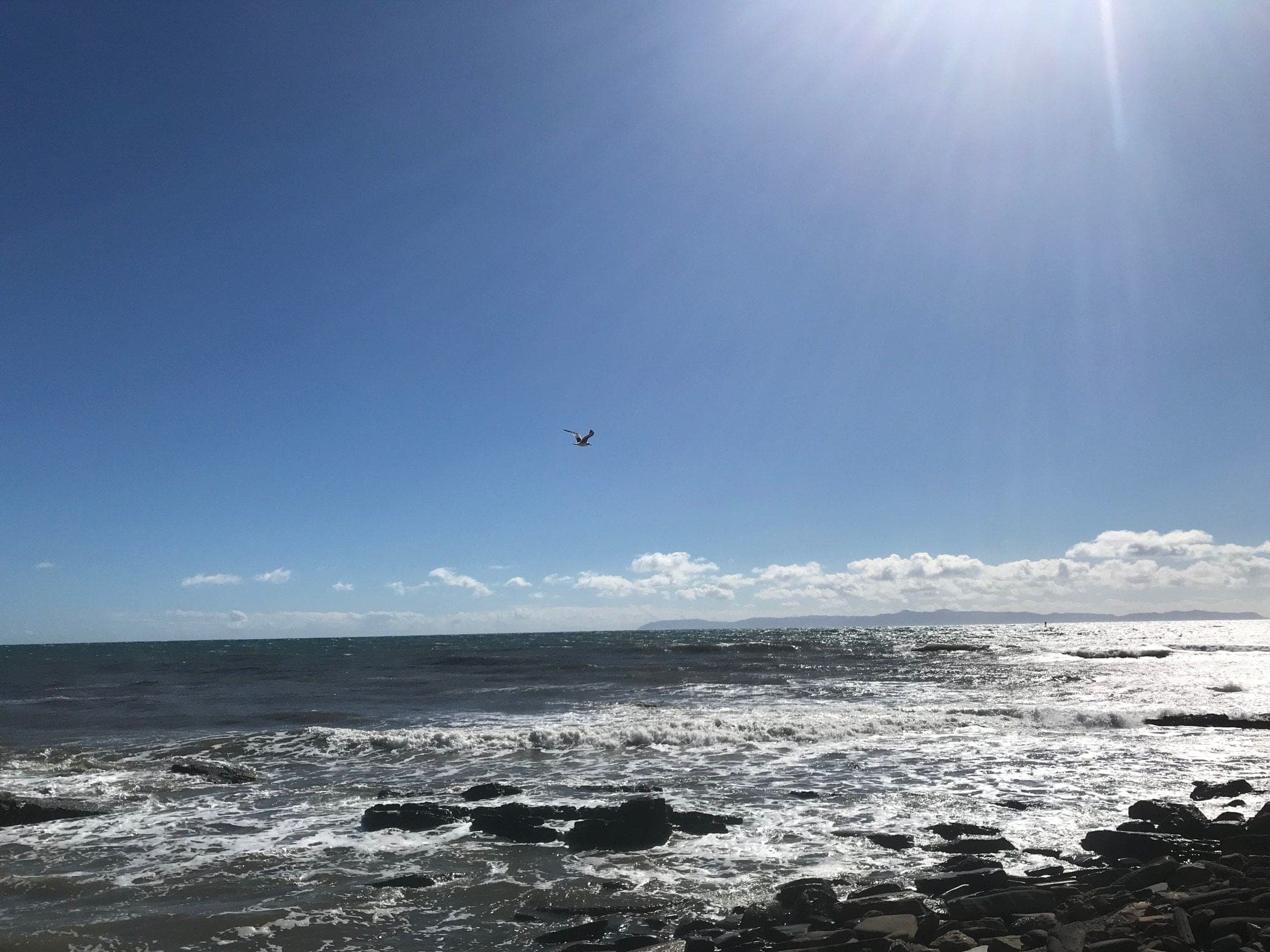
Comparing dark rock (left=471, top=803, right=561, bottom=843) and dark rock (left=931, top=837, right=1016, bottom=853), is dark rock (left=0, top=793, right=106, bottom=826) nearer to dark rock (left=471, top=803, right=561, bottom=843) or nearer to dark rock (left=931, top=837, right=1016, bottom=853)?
dark rock (left=471, top=803, right=561, bottom=843)

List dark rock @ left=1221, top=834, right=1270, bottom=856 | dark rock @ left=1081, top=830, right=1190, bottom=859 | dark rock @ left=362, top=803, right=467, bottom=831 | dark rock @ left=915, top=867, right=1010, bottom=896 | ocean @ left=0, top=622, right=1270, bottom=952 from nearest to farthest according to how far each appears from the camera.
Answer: dark rock @ left=915, top=867, right=1010, bottom=896, ocean @ left=0, top=622, right=1270, bottom=952, dark rock @ left=1221, top=834, right=1270, bottom=856, dark rock @ left=1081, top=830, right=1190, bottom=859, dark rock @ left=362, top=803, right=467, bottom=831

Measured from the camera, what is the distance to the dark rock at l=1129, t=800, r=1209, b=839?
12.0 m

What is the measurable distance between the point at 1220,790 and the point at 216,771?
22544 millimetres

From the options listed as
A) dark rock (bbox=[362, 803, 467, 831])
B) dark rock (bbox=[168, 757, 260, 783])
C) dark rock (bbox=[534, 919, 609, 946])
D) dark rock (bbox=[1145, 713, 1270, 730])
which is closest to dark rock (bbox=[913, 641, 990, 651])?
dark rock (bbox=[1145, 713, 1270, 730])

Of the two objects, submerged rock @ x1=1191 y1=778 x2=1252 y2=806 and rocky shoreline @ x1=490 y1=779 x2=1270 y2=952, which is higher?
rocky shoreline @ x1=490 y1=779 x2=1270 y2=952

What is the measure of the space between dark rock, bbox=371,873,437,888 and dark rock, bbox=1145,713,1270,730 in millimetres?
25832

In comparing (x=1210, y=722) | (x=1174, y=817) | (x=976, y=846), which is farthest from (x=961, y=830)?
(x=1210, y=722)

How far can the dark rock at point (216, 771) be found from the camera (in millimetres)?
18297

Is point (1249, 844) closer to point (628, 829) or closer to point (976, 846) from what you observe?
point (976, 846)

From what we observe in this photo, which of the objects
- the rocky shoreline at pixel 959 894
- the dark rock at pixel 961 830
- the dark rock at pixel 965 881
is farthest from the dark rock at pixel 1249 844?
the dark rock at pixel 965 881

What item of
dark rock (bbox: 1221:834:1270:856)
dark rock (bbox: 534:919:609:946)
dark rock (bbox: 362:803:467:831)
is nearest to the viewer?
dark rock (bbox: 534:919:609:946)

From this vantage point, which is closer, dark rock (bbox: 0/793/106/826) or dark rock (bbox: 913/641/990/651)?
dark rock (bbox: 0/793/106/826)

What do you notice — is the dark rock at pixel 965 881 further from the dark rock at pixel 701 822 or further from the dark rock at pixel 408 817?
the dark rock at pixel 408 817

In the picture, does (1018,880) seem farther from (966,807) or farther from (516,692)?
(516,692)
